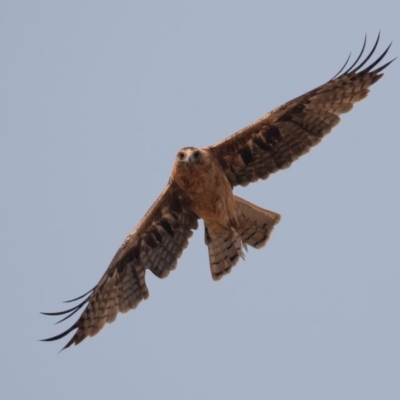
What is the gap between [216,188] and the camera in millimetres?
18500

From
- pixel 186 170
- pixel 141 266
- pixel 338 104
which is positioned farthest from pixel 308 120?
pixel 141 266

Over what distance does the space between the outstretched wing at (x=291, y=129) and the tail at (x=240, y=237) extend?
499 millimetres

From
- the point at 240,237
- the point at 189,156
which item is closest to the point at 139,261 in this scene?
the point at 240,237

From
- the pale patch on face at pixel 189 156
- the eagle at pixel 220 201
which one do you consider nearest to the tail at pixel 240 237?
the eagle at pixel 220 201

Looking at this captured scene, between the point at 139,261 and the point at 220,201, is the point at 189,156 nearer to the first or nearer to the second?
the point at 220,201

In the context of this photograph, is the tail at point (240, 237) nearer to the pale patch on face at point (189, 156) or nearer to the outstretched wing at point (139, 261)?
the outstretched wing at point (139, 261)

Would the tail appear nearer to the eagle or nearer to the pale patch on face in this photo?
the eagle

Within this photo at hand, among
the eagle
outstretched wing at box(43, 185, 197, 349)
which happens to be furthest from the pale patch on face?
outstretched wing at box(43, 185, 197, 349)

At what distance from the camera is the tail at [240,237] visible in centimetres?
1930

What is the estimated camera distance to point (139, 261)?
1967 cm

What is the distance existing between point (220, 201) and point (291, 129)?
4.41 feet

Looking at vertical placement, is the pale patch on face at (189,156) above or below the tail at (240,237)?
above

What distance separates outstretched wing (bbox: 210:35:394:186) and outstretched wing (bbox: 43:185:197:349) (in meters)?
1.02

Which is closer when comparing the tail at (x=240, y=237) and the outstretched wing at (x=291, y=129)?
the outstretched wing at (x=291, y=129)
